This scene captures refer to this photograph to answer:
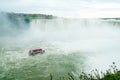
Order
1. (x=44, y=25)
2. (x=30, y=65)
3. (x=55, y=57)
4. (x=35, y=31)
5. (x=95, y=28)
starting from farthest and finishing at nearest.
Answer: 1. (x=95, y=28)
2. (x=44, y=25)
3. (x=35, y=31)
4. (x=55, y=57)
5. (x=30, y=65)

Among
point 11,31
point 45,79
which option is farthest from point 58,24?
point 45,79

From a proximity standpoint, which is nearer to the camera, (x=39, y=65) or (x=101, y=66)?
(x=101, y=66)

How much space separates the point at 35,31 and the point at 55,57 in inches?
1693

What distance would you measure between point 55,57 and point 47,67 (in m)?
6.91

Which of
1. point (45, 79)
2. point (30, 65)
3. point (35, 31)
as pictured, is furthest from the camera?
point (35, 31)

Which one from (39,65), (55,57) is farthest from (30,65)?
(55,57)

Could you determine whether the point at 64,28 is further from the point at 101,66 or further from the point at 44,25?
the point at 101,66

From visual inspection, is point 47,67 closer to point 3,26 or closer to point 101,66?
point 101,66

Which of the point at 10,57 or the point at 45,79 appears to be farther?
the point at 10,57

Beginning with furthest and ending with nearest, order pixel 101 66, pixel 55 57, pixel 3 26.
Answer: pixel 3 26 < pixel 55 57 < pixel 101 66

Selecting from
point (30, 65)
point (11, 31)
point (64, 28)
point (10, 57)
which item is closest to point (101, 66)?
point (30, 65)

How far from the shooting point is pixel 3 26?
71.8 m

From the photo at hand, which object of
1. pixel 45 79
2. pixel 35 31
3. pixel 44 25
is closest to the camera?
pixel 45 79

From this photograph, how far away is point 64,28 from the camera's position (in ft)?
298
